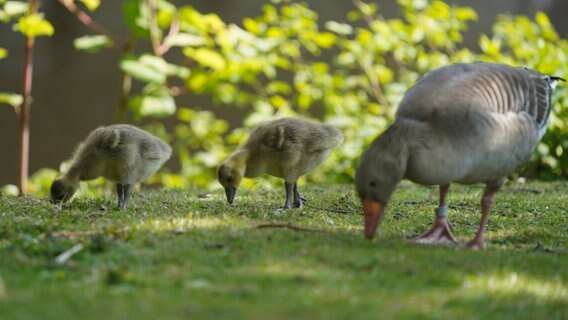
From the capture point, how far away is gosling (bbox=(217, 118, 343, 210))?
7082mm

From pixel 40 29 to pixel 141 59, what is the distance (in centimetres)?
126

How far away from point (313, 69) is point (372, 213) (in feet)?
24.8

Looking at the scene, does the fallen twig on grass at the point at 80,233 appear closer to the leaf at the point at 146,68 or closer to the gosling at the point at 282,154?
the gosling at the point at 282,154

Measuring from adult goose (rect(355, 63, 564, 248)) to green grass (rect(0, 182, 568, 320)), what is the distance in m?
0.39

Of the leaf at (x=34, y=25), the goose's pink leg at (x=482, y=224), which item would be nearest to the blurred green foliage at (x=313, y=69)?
the leaf at (x=34, y=25)

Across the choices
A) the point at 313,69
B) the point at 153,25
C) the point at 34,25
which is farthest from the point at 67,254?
the point at 313,69

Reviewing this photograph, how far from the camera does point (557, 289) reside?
14.5ft

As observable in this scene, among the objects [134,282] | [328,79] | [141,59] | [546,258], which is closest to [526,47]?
[328,79]

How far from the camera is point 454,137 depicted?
5176 millimetres

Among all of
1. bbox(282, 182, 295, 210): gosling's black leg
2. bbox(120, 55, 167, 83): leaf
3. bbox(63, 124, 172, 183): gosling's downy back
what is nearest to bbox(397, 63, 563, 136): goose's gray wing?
bbox(282, 182, 295, 210): gosling's black leg

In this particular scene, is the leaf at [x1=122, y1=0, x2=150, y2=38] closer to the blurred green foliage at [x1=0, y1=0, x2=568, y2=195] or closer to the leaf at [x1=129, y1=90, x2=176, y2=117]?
the blurred green foliage at [x1=0, y1=0, x2=568, y2=195]

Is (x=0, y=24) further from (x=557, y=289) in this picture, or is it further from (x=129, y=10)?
(x=557, y=289)

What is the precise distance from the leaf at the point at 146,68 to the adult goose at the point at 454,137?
4.23m

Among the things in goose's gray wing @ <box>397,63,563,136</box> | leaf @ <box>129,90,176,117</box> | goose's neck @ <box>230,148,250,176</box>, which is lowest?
goose's neck @ <box>230,148,250,176</box>
